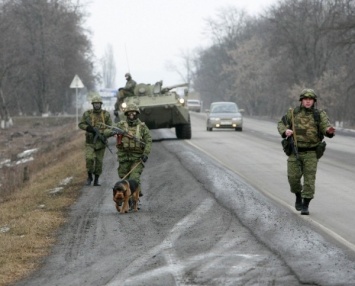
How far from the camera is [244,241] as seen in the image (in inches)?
413

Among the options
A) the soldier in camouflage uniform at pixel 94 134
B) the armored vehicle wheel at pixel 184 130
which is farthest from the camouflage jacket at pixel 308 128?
the armored vehicle wheel at pixel 184 130

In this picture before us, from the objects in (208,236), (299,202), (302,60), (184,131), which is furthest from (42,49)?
(208,236)

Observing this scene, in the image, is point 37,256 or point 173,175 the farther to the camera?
point 173,175

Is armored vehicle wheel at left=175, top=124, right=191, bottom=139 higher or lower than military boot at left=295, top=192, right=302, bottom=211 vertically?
lower

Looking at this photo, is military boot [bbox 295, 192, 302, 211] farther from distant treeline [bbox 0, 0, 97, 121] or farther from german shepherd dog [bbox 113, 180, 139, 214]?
distant treeline [bbox 0, 0, 97, 121]

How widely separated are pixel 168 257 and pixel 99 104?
8839mm

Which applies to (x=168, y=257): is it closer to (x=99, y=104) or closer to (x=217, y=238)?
(x=217, y=238)

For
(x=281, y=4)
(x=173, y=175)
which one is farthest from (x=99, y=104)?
(x=281, y=4)

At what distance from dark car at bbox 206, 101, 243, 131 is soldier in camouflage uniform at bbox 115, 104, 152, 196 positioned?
29001mm

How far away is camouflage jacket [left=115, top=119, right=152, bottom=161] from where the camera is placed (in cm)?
1440

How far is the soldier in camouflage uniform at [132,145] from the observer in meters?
14.4

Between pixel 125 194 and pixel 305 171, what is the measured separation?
279 centimetres

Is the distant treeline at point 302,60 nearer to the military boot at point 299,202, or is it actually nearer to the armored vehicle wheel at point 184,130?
the armored vehicle wheel at point 184,130

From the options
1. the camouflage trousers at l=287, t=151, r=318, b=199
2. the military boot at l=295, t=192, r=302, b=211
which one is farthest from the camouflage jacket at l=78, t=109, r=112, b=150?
the camouflage trousers at l=287, t=151, r=318, b=199
